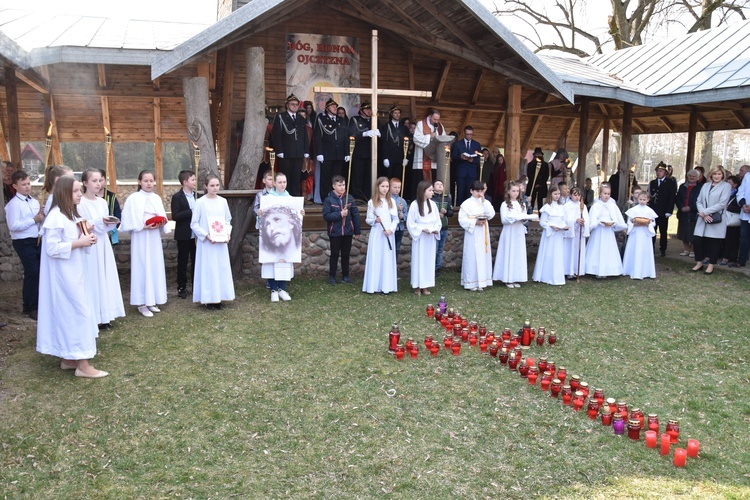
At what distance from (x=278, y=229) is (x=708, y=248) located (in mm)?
8909

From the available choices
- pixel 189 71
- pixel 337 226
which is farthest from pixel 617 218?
pixel 189 71

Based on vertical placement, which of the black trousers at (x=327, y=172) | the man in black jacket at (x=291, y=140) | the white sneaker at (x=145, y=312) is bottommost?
the white sneaker at (x=145, y=312)

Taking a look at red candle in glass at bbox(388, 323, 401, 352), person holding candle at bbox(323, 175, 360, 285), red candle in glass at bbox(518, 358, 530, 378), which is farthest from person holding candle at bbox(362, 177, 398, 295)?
red candle in glass at bbox(518, 358, 530, 378)

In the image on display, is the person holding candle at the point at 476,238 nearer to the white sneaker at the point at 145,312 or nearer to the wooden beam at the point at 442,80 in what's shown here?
the white sneaker at the point at 145,312

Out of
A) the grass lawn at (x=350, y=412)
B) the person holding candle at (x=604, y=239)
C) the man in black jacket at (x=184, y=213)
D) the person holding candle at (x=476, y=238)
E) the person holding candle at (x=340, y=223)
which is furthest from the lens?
the person holding candle at (x=604, y=239)

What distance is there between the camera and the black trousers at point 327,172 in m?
12.0

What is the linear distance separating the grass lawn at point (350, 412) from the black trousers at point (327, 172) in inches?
162

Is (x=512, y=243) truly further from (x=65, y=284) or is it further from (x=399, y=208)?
(x=65, y=284)

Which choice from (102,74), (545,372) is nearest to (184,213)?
(545,372)

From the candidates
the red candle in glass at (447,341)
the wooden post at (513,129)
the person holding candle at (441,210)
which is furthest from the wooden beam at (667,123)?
the red candle in glass at (447,341)

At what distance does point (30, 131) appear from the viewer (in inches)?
578

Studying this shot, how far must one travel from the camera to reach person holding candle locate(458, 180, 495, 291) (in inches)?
396

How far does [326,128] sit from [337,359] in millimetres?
6137

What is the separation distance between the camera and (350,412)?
5391mm
